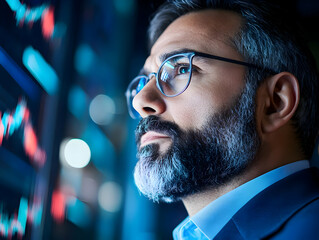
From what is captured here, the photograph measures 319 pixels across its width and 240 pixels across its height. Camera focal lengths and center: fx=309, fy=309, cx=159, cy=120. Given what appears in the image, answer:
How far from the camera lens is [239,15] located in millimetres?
1307

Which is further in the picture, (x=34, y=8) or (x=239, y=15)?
(x=239, y=15)

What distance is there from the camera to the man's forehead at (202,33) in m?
1.22

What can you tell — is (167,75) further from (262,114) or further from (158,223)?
(158,223)

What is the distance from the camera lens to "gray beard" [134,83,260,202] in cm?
109

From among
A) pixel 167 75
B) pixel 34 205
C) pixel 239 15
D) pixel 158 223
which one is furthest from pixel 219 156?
pixel 158 223

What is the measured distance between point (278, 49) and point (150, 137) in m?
0.62

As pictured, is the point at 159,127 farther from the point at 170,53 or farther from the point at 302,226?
the point at 302,226

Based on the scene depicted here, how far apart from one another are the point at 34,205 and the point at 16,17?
2.39ft

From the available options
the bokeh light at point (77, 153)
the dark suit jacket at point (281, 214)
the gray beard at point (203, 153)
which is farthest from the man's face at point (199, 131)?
the bokeh light at point (77, 153)

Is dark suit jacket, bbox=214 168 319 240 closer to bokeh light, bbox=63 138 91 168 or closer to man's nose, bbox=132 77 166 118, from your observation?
man's nose, bbox=132 77 166 118

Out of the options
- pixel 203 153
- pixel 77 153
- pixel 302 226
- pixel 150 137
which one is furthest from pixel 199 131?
pixel 77 153

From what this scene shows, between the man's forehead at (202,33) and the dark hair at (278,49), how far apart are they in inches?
1.5

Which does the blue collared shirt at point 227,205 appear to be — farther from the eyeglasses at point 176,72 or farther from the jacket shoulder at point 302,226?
the eyeglasses at point 176,72

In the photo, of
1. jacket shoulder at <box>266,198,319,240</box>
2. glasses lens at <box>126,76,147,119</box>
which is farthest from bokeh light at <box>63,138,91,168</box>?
jacket shoulder at <box>266,198,319,240</box>
